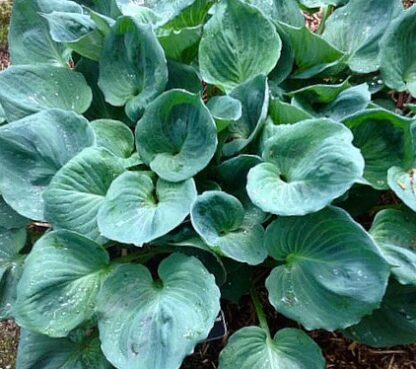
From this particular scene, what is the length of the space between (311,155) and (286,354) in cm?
46

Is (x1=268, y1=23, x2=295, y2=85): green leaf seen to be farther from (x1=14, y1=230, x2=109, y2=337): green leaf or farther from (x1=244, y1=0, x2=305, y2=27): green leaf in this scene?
(x1=14, y1=230, x2=109, y2=337): green leaf

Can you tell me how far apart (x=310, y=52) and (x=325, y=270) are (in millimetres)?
622

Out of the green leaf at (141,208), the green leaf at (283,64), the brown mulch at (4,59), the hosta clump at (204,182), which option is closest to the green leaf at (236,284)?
the hosta clump at (204,182)

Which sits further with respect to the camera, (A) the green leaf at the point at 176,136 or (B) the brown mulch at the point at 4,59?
(B) the brown mulch at the point at 4,59

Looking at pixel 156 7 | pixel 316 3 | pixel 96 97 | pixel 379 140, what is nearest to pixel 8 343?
pixel 96 97

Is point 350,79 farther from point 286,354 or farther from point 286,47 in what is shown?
point 286,354

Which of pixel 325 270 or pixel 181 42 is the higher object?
pixel 181 42

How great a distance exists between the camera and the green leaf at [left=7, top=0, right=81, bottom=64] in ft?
5.99

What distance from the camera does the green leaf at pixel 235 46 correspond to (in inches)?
63.5

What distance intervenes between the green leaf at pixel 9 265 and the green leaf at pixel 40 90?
0.30 metres

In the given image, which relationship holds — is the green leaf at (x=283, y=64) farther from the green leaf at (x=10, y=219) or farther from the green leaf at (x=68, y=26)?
the green leaf at (x=10, y=219)

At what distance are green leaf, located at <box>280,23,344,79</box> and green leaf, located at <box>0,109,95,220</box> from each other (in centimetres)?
58

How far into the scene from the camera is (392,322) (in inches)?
59.3

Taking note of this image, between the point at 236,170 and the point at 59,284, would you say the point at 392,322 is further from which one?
the point at 59,284
